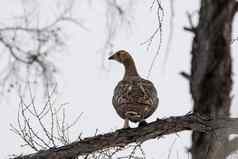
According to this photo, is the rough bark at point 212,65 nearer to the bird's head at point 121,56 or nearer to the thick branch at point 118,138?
the thick branch at point 118,138

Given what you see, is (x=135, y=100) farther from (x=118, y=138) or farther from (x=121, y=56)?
(x=121, y=56)

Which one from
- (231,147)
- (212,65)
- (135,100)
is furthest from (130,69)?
(212,65)

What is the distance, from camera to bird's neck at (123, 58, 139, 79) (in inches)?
275

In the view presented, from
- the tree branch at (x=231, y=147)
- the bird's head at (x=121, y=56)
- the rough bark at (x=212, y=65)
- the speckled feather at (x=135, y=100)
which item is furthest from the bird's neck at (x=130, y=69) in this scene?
the rough bark at (x=212, y=65)

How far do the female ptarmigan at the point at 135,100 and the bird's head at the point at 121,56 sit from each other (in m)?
1.13

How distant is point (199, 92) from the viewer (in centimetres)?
260

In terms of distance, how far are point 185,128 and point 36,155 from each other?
1100 millimetres

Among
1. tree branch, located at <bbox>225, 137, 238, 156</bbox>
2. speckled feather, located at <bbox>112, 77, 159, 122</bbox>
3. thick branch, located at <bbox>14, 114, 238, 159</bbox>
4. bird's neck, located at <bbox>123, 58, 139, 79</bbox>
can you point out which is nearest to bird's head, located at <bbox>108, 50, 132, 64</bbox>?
bird's neck, located at <bbox>123, 58, 139, 79</bbox>

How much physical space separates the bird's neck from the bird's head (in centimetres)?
6

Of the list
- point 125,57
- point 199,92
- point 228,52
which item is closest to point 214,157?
point 199,92

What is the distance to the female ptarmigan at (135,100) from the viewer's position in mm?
5633

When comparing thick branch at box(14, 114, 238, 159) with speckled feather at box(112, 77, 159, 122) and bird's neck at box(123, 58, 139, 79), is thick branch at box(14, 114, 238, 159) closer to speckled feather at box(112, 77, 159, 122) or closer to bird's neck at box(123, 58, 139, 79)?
speckled feather at box(112, 77, 159, 122)

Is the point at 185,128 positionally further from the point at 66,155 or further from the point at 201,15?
the point at 201,15

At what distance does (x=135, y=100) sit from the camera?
5.62 m
